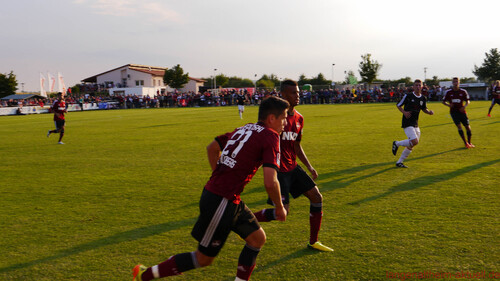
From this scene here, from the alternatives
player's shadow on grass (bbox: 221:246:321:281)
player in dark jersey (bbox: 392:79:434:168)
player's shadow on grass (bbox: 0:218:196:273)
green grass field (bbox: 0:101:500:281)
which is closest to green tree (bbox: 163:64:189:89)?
green grass field (bbox: 0:101:500:281)

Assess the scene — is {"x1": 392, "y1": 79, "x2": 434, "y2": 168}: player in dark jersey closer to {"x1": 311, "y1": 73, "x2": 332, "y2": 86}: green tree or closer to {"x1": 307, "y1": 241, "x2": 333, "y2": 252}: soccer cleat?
{"x1": 307, "y1": 241, "x2": 333, "y2": 252}: soccer cleat

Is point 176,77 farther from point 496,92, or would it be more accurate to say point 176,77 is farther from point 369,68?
point 496,92

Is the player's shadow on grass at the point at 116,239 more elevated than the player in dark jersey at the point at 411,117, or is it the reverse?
the player in dark jersey at the point at 411,117


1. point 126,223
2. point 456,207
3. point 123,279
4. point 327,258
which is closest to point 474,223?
point 456,207

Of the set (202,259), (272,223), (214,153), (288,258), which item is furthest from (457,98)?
(202,259)

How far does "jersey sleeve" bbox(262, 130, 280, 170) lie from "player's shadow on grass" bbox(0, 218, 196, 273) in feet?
9.32

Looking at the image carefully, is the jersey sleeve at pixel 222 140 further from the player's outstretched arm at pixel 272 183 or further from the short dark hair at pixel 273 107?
the player's outstretched arm at pixel 272 183

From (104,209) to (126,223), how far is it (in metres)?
0.98

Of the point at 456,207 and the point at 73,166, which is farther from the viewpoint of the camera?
the point at 73,166

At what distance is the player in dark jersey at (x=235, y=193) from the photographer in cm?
325

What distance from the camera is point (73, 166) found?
10703 millimetres

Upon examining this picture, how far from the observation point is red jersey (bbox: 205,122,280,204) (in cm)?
322

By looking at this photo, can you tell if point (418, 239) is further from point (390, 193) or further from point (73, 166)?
point (73, 166)

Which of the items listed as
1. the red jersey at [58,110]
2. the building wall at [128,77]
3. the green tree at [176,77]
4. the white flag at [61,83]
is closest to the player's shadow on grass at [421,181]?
the red jersey at [58,110]
